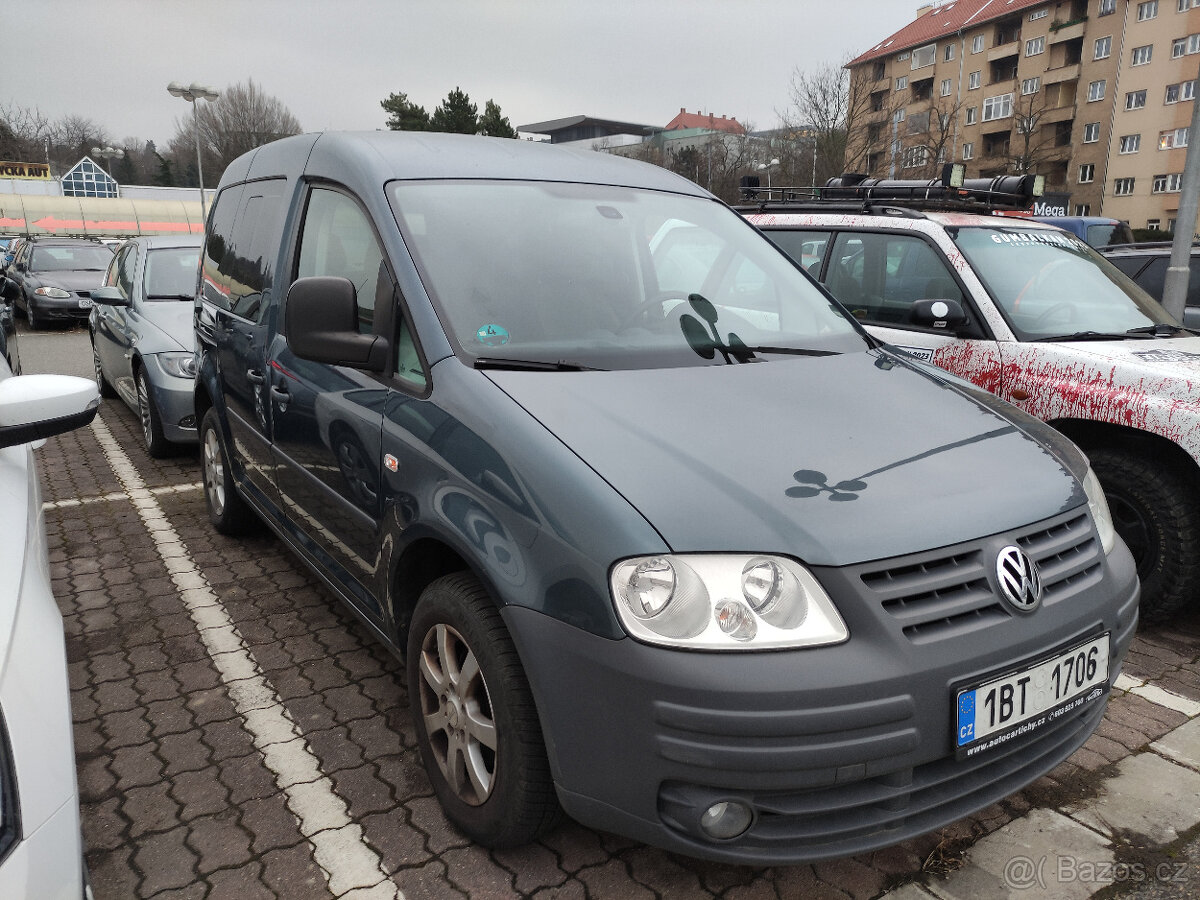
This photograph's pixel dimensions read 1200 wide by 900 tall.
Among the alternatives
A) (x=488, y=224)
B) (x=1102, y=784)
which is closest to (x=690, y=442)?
(x=488, y=224)

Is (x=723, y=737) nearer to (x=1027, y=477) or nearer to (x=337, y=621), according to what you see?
(x=1027, y=477)

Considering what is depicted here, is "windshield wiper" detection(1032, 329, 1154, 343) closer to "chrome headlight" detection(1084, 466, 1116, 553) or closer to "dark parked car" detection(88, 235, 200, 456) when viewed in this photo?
"chrome headlight" detection(1084, 466, 1116, 553)

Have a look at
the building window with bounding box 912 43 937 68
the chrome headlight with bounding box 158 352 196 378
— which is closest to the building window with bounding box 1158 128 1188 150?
the building window with bounding box 912 43 937 68

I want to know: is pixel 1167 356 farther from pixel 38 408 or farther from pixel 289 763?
pixel 38 408

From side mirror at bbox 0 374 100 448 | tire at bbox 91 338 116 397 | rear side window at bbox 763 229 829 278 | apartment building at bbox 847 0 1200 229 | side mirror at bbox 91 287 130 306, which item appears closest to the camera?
side mirror at bbox 0 374 100 448

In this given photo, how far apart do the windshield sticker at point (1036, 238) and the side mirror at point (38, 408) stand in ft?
14.2

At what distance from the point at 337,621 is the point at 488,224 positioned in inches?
78.6

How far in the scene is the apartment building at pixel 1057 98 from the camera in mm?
46469

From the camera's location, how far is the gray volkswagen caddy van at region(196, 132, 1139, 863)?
182 cm

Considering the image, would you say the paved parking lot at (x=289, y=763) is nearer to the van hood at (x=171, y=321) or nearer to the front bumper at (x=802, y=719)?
the front bumper at (x=802, y=719)

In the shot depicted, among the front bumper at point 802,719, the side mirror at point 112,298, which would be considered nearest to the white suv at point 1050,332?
the front bumper at point 802,719

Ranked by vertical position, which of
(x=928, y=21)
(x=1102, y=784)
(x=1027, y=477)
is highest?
(x=928, y=21)

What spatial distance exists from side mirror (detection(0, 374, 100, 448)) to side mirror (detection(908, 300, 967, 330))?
11.7 ft

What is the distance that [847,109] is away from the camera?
115 ft
